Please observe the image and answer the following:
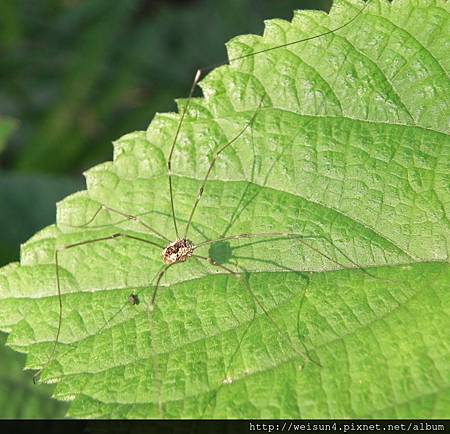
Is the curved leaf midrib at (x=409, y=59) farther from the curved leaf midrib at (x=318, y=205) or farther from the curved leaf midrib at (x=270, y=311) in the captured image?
the curved leaf midrib at (x=270, y=311)

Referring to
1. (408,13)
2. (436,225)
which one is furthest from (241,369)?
(408,13)
